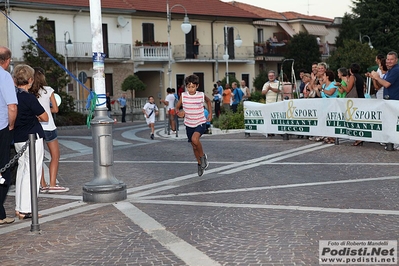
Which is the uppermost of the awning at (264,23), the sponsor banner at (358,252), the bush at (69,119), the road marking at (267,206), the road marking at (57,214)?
the awning at (264,23)

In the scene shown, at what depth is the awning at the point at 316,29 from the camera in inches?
2530

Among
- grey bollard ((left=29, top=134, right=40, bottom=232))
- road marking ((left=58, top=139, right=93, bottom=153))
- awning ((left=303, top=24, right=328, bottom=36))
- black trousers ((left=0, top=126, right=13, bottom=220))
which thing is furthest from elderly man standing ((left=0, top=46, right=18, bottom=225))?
awning ((left=303, top=24, right=328, bottom=36))

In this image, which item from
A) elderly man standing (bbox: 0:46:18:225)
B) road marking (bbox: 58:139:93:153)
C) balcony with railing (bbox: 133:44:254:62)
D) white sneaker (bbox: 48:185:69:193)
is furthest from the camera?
balcony with railing (bbox: 133:44:254:62)

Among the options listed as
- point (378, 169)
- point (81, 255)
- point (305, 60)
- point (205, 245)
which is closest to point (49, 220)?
point (81, 255)

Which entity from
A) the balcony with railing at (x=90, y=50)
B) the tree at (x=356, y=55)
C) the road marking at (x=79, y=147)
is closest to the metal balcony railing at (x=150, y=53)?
the balcony with railing at (x=90, y=50)

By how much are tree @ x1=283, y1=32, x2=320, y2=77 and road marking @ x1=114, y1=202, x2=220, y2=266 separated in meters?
51.6

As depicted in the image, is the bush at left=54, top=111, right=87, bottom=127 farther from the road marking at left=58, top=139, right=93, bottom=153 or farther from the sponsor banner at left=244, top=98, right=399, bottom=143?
the sponsor banner at left=244, top=98, right=399, bottom=143

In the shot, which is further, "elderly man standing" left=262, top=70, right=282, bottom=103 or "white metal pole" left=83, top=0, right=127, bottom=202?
"elderly man standing" left=262, top=70, right=282, bottom=103

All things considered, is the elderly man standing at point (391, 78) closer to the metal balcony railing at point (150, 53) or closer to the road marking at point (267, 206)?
the road marking at point (267, 206)

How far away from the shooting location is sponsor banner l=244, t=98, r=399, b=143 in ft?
44.6

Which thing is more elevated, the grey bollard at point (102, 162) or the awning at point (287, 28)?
the awning at point (287, 28)

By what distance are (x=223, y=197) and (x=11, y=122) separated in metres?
3.06

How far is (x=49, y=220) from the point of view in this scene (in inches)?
305

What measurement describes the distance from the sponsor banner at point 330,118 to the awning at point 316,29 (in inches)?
1849
